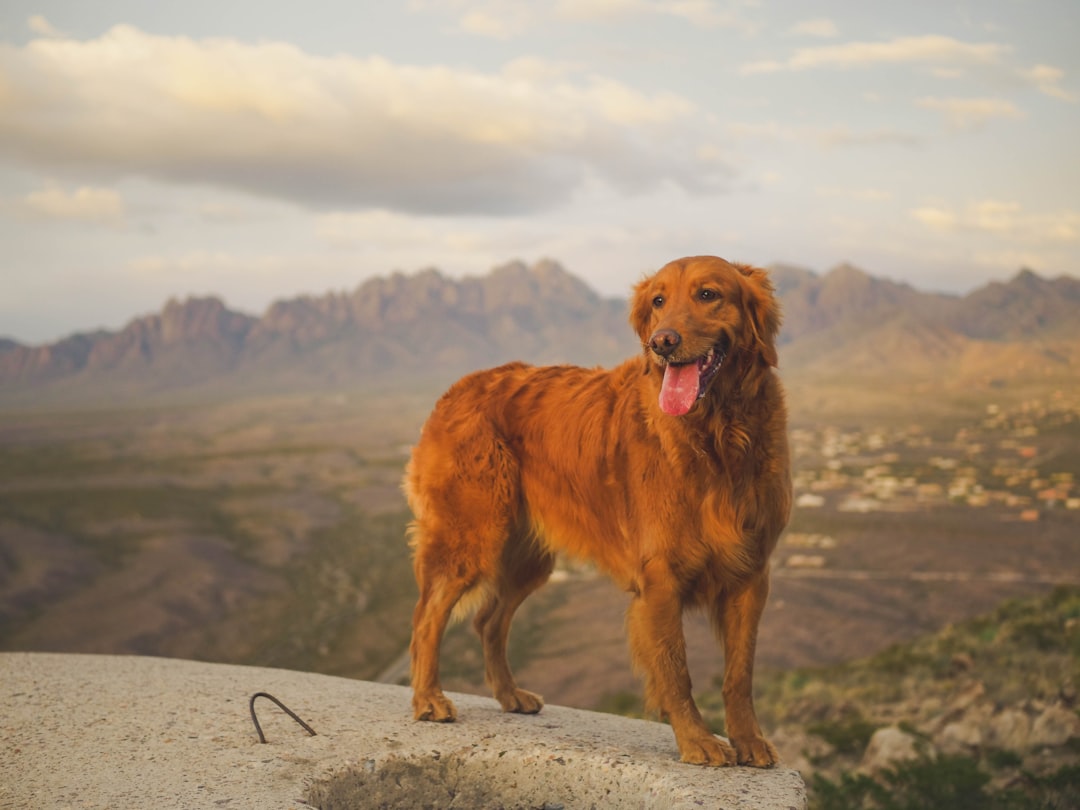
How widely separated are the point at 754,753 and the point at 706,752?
1.09ft

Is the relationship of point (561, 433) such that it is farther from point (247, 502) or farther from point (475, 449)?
point (247, 502)

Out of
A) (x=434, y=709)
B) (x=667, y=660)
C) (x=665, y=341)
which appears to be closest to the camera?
(x=665, y=341)

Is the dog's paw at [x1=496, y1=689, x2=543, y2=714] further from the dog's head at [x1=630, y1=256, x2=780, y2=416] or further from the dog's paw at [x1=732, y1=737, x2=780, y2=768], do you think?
the dog's head at [x1=630, y1=256, x2=780, y2=416]

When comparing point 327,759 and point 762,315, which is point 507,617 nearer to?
point 327,759

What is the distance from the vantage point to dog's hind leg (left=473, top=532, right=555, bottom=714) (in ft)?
24.0

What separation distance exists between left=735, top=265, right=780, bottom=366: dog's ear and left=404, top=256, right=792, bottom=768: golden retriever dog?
0.01 meters

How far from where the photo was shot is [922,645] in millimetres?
24109

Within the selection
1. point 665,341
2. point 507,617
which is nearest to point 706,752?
point 507,617

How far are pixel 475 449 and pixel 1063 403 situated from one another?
3028 inches

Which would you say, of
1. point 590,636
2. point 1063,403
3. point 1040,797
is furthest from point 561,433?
point 1063,403

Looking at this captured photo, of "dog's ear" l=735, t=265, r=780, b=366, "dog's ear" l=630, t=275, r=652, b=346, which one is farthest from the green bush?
"dog's ear" l=630, t=275, r=652, b=346

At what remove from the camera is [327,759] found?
19.5 ft

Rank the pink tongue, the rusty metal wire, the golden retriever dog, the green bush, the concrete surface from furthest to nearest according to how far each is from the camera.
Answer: the green bush < the rusty metal wire < the golden retriever dog < the concrete surface < the pink tongue

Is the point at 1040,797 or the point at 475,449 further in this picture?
the point at 1040,797
